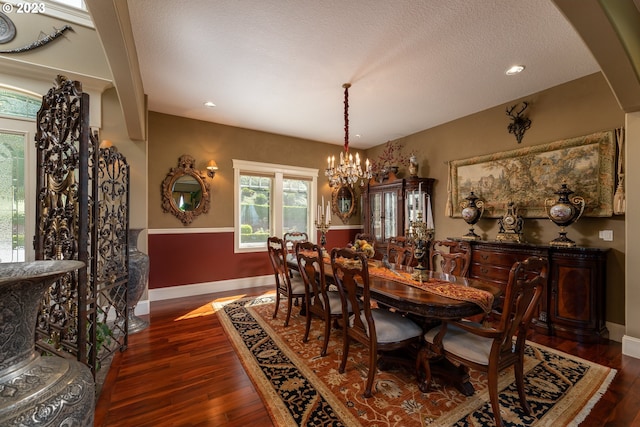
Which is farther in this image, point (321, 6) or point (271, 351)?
point (271, 351)

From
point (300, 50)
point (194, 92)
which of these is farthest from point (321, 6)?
point (194, 92)

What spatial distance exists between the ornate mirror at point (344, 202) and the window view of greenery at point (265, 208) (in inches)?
26.5

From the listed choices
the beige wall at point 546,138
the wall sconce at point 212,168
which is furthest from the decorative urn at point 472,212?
the wall sconce at point 212,168

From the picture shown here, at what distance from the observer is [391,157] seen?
5.46 m

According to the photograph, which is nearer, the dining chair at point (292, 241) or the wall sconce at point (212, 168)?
the dining chair at point (292, 241)

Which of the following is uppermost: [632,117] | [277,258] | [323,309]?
[632,117]

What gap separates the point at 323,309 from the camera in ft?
8.27

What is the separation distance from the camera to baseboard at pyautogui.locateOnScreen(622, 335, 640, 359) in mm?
2443

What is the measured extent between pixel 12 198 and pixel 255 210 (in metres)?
3.03

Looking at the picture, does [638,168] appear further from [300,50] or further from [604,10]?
[300,50]

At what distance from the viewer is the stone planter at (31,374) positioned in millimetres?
843

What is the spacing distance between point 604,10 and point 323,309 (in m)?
3.01

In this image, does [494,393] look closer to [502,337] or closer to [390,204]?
[502,337]

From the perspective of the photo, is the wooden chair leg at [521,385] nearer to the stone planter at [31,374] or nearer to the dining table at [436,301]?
the dining table at [436,301]
